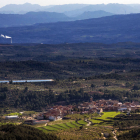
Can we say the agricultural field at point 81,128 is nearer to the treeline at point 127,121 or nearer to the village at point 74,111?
the treeline at point 127,121

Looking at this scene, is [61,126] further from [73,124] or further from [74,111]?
[74,111]

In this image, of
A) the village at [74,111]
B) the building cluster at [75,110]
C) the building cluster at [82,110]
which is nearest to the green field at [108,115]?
the village at [74,111]

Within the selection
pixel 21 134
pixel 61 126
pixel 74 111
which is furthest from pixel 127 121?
pixel 21 134

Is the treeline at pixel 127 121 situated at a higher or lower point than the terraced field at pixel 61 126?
higher

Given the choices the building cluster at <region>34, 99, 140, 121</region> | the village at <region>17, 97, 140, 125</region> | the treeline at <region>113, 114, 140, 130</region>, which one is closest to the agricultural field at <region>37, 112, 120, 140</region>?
the treeline at <region>113, 114, 140, 130</region>

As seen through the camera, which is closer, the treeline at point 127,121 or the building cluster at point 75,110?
the treeline at point 127,121

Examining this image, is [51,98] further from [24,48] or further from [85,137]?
[24,48]

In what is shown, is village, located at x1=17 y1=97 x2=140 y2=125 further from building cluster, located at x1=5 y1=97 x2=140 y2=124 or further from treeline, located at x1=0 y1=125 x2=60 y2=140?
treeline, located at x1=0 y1=125 x2=60 y2=140

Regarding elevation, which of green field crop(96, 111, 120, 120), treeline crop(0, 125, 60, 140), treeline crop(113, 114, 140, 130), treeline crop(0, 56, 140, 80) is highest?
treeline crop(0, 125, 60, 140)

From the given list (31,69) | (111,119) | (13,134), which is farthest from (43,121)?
(31,69)
